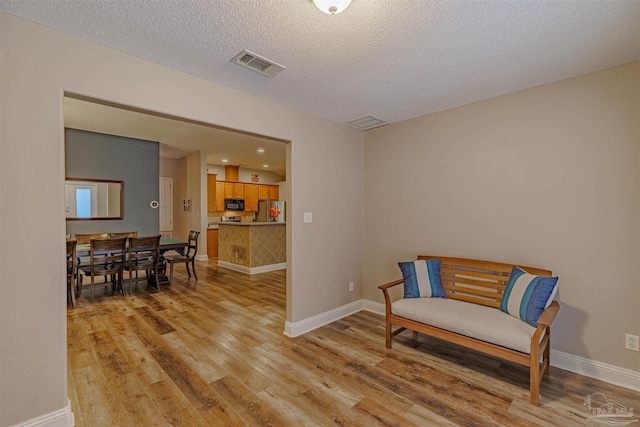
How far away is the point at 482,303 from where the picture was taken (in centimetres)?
277

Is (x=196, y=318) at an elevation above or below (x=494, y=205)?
below

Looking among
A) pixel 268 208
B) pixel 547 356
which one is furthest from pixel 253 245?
pixel 547 356

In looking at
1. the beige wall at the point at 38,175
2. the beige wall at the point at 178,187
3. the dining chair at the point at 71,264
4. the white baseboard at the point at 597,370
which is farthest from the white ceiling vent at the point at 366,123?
the beige wall at the point at 178,187

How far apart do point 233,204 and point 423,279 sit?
6.90 meters

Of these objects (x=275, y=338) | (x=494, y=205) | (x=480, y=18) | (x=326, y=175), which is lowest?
(x=275, y=338)

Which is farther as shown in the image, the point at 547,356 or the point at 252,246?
the point at 252,246

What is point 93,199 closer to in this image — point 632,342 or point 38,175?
point 38,175

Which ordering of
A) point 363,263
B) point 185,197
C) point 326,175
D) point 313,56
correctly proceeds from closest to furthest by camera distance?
point 313,56 → point 326,175 → point 363,263 → point 185,197

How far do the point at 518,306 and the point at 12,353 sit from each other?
348cm

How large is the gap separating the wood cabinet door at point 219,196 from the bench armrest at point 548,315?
7.94 m

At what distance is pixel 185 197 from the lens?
7.81 meters

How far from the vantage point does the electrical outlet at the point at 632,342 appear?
218 cm

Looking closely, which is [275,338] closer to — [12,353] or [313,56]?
[12,353]

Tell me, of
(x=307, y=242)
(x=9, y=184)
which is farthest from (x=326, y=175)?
(x=9, y=184)
